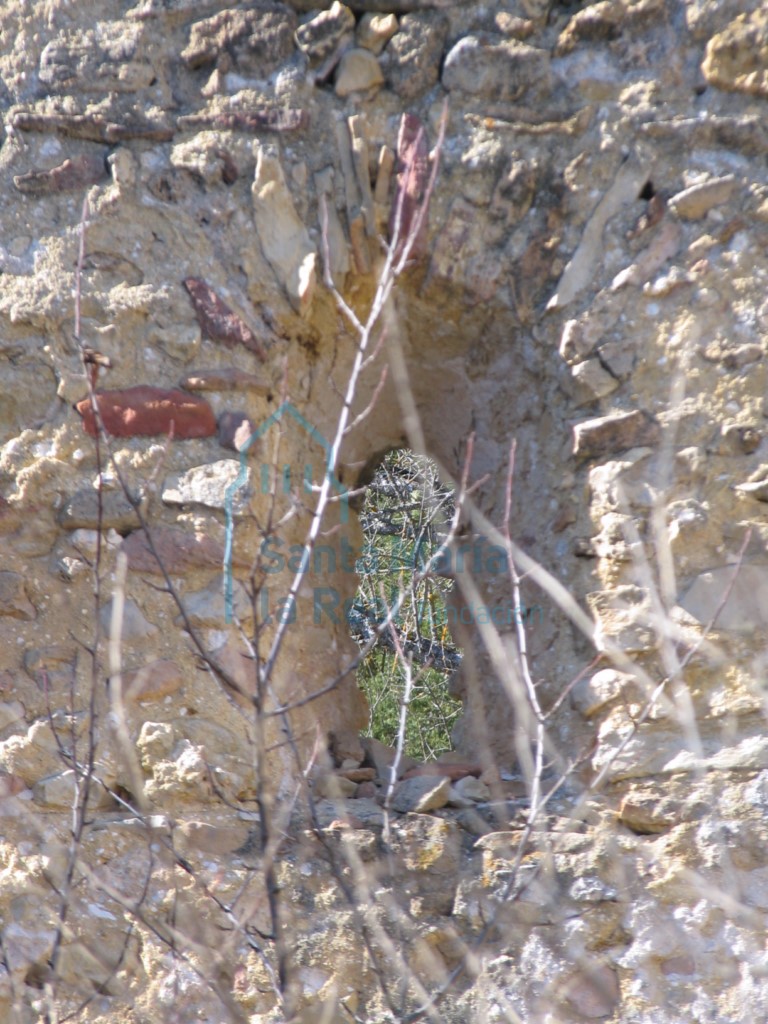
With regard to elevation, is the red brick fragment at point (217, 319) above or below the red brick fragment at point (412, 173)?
below

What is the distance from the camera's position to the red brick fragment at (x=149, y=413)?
80.3 inches

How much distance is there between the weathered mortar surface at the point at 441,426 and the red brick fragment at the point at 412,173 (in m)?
0.03

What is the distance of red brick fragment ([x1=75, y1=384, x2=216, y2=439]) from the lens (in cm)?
204

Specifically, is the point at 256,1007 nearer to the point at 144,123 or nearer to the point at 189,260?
the point at 189,260

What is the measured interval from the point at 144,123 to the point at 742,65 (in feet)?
3.96

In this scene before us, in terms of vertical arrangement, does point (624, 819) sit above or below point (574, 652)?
below

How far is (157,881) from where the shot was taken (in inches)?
69.4

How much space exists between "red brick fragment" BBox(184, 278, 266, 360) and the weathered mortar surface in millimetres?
12

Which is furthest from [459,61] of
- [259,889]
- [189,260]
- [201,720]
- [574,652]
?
[259,889]

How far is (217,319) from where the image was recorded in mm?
2104

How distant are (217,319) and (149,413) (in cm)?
24

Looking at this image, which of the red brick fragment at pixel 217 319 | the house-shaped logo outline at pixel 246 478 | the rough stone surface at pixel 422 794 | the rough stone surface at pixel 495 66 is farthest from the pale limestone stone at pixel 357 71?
the rough stone surface at pixel 422 794

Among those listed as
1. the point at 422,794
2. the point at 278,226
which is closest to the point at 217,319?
the point at 278,226

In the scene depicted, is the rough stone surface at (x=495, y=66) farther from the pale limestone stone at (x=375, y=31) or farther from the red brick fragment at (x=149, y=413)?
the red brick fragment at (x=149, y=413)
